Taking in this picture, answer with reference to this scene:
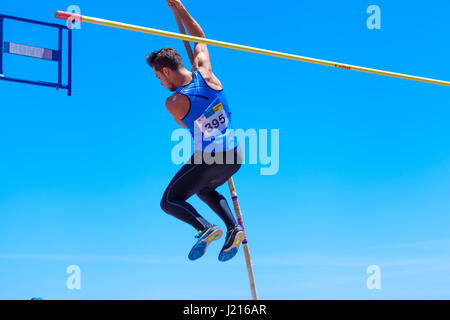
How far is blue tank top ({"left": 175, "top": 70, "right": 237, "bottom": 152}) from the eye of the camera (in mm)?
7469

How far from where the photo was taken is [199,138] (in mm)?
7551

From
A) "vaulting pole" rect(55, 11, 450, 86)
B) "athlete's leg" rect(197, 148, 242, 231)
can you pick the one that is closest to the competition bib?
"athlete's leg" rect(197, 148, 242, 231)

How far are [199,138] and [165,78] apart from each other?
0.88 meters

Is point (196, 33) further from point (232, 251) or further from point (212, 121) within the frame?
point (232, 251)

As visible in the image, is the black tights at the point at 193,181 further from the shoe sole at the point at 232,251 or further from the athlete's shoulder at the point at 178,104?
the athlete's shoulder at the point at 178,104

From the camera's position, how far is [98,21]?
6758 millimetres

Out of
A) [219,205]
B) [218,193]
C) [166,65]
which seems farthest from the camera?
[218,193]

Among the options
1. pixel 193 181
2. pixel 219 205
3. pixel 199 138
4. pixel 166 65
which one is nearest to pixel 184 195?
pixel 193 181

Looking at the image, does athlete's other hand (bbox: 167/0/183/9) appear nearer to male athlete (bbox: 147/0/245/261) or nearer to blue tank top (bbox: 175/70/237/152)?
male athlete (bbox: 147/0/245/261)

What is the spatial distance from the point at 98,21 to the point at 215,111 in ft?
6.01

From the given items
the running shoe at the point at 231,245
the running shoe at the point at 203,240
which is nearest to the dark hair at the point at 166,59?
the running shoe at the point at 203,240

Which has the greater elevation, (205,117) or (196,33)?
(196,33)

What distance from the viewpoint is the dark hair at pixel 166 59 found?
745 cm

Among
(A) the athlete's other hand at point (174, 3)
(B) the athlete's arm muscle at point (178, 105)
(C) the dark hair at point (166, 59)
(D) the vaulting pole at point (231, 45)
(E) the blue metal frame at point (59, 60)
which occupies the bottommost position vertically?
(B) the athlete's arm muscle at point (178, 105)
